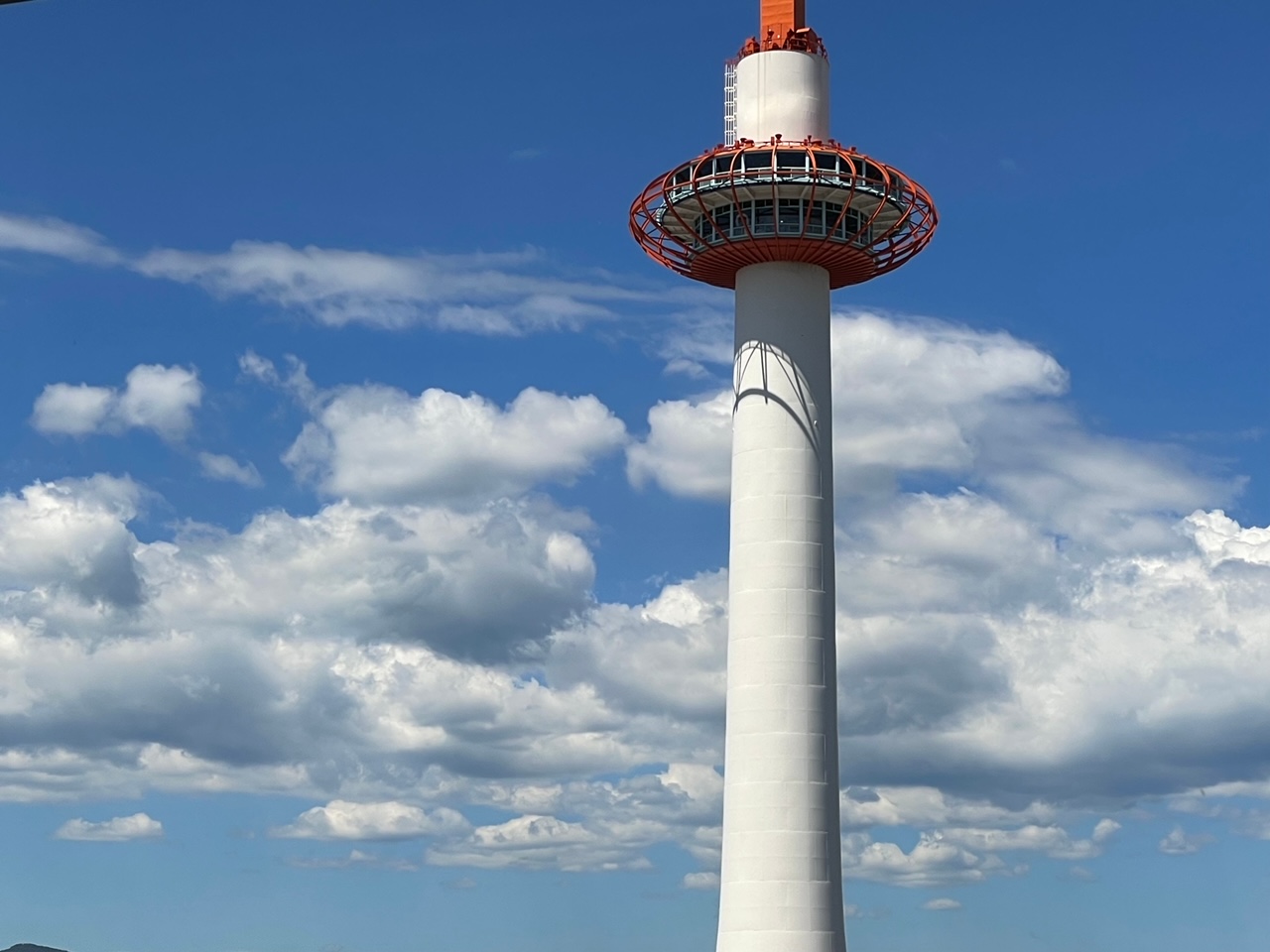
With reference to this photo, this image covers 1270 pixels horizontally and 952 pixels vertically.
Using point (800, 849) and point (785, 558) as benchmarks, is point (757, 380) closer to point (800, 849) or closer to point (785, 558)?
A: point (785, 558)

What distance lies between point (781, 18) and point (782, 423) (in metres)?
24.3

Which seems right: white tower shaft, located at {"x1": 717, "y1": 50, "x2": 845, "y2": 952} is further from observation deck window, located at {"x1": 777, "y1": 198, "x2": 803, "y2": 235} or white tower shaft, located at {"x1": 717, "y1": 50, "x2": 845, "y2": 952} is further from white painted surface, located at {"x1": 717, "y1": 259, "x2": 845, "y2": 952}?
observation deck window, located at {"x1": 777, "y1": 198, "x2": 803, "y2": 235}

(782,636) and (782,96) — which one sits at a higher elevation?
(782,96)

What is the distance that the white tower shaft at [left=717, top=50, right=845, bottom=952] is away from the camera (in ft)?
275

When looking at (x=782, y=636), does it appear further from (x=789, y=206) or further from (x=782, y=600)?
(x=789, y=206)

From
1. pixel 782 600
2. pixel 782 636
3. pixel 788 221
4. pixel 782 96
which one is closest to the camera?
pixel 782 636

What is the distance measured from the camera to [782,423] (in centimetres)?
8875

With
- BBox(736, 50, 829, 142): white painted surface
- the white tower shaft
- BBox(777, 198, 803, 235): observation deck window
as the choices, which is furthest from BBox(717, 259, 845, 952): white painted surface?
BBox(736, 50, 829, 142): white painted surface

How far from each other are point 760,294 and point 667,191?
7702mm

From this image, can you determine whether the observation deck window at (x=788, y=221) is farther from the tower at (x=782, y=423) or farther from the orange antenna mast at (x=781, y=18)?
the orange antenna mast at (x=781, y=18)

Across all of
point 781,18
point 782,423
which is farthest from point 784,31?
point 782,423

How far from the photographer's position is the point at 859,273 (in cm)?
9331

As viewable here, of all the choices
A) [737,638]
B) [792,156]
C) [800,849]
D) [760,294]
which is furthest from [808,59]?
[800,849]

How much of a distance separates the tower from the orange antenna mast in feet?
0.32
